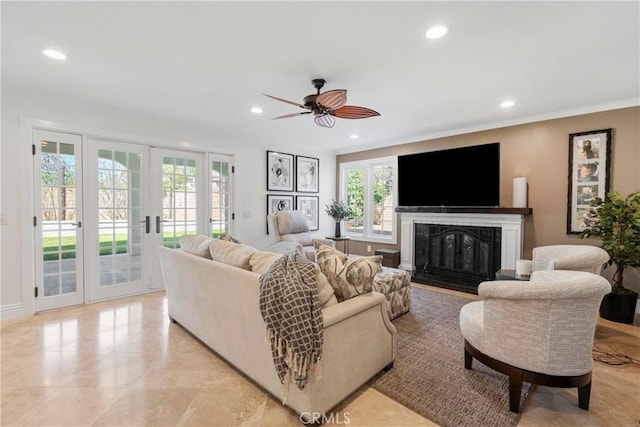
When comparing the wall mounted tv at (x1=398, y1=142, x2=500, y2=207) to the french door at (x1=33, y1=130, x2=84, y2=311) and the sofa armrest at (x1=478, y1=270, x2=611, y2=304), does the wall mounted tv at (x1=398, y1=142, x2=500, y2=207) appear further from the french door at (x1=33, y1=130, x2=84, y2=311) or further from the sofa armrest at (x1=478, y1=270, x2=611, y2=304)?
the french door at (x1=33, y1=130, x2=84, y2=311)

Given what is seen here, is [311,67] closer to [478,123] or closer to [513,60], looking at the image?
[513,60]

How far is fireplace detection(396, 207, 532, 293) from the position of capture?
4.04 m

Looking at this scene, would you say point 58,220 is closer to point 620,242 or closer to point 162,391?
point 162,391

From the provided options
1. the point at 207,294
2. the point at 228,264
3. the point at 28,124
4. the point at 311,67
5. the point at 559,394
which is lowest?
the point at 559,394

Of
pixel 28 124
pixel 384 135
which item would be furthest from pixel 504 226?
pixel 28 124

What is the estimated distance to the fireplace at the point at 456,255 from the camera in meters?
4.24

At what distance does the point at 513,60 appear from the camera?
243 centimetres

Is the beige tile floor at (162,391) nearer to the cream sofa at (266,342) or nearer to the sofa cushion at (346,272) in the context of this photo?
the cream sofa at (266,342)

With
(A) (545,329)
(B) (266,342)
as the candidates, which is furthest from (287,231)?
(A) (545,329)

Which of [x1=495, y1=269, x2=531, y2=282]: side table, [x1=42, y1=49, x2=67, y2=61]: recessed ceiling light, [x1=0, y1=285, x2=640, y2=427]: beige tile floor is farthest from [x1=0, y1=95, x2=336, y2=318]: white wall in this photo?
[x1=495, y1=269, x2=531, y2=282]: side table

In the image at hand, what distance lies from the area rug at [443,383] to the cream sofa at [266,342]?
18cm

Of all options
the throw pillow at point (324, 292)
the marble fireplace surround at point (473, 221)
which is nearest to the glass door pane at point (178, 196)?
the throw pillow at point (324, 292)

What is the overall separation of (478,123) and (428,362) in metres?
3.61

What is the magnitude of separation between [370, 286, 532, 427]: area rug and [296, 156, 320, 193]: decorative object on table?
3684mm
